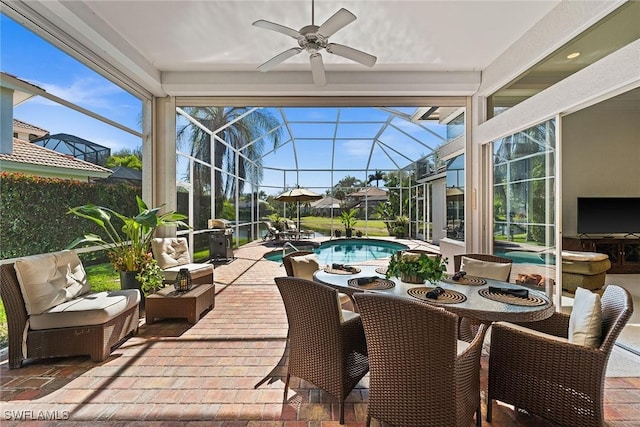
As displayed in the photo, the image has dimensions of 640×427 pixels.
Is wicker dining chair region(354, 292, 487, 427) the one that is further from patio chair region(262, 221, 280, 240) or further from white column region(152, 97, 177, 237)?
patio chair region(262, 221, 280, 240)

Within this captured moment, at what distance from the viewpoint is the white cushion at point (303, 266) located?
3.51m

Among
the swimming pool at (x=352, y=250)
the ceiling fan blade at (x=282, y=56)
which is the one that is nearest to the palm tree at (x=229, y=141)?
the swimming pool at (x=352, y=250)

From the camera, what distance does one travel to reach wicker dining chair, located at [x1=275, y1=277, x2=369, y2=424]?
77.7 inches

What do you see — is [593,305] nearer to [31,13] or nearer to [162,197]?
[31,13]

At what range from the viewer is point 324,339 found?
2.04 metres

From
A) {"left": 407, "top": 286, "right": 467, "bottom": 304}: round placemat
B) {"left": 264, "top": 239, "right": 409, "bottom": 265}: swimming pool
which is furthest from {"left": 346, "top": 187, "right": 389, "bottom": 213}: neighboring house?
{"left": 407, "top": 286, "right": 467, "bottom": 304}: round placemat

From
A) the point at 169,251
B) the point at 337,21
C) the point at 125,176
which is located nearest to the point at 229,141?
the point at 125,176

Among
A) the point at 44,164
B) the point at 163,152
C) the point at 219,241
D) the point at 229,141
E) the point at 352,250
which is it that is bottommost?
the point at 352,250

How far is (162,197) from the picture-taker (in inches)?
207

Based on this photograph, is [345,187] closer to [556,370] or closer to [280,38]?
[280,38]

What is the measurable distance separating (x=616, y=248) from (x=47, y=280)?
9.24m

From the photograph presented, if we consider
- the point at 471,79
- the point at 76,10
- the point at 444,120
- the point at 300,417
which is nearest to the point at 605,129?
the point at 444,120

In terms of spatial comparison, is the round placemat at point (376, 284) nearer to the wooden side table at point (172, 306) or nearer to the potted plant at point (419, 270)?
the potted plant at point (419, 270)

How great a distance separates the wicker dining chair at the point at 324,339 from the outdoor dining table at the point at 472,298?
1.67 ft
